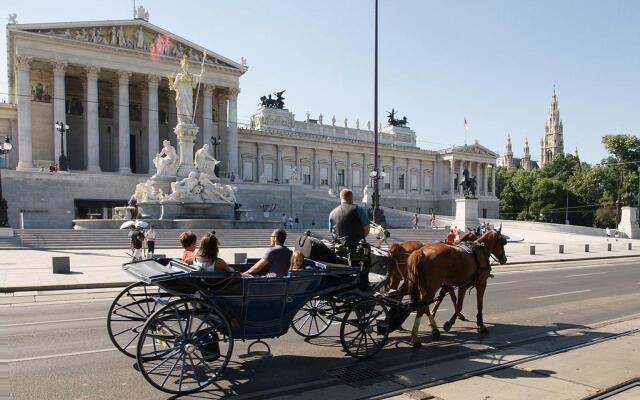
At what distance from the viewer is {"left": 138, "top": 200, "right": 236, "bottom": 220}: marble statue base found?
124 ft

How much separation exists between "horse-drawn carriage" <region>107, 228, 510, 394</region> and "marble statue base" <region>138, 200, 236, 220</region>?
30577 millimetres

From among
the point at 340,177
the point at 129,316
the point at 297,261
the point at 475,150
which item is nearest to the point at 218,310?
the point at 297,261

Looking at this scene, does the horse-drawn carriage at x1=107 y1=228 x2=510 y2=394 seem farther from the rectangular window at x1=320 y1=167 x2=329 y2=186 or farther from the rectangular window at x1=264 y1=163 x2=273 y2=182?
the rectangular window at x1=320 y1=167 x2=329 y2=186

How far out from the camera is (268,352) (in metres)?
7.95

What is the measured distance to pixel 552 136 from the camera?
157750mm

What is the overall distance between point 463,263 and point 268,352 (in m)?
3.81

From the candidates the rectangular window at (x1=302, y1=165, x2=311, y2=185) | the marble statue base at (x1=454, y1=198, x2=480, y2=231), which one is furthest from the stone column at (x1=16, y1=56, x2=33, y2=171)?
the marble statue base at (x1=454, y1=198, x2=480, y2=231)

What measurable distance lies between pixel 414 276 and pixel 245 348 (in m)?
3.02

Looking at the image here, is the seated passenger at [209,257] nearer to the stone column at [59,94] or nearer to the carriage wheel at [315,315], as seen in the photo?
the carriage wheel at [315,315]

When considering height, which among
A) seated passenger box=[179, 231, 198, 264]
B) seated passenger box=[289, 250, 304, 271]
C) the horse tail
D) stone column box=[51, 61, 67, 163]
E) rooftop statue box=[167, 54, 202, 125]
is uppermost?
stone column box=[51, 61, 67, 163]

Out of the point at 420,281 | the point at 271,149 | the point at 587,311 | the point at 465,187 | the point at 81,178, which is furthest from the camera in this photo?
the point at 271,149

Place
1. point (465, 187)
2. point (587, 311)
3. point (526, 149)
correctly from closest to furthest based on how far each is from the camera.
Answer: point (587, 311) < point (465, 187) < point (526, 149)

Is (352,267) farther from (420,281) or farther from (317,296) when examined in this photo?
(420,281)

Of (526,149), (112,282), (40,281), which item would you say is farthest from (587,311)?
(526,149)
